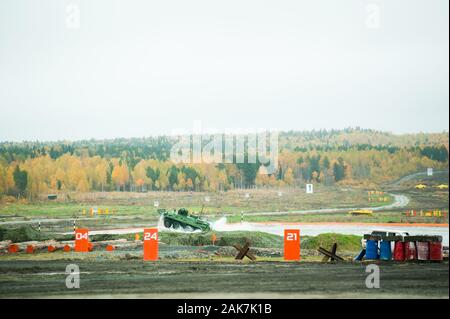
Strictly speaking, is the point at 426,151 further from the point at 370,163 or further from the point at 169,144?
the point at 169,144

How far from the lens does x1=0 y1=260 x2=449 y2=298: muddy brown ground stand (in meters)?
23.1

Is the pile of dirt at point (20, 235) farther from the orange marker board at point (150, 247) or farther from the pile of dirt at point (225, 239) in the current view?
the orange marker board at point (150, 247)

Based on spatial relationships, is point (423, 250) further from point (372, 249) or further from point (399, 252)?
point (372, 249)

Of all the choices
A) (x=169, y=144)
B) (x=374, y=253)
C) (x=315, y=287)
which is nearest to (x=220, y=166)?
(x=169, y=144)

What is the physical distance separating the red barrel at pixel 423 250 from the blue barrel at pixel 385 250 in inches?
41.5

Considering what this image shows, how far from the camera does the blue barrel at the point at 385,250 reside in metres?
30.5

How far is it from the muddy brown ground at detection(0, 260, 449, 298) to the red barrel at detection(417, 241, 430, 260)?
2.32 ft

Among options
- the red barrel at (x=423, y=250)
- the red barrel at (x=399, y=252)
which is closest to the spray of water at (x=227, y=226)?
the red barrel at (x=399, y=252)

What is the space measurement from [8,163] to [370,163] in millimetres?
25934

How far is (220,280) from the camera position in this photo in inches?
1005

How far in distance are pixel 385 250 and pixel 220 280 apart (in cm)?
795

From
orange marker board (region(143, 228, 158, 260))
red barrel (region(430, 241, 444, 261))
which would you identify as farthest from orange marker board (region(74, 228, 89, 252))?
red barrel (region(430, 241, 444, 261))

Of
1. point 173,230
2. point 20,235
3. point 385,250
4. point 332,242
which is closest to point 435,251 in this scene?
point 385,250

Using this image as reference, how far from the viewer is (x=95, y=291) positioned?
23812 millimetres
